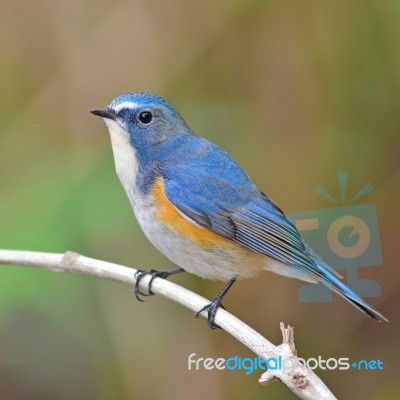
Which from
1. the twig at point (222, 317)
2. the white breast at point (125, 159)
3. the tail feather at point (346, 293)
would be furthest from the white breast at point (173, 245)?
the tail feather at point (346, 293)

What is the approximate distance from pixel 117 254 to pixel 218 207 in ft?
2.57

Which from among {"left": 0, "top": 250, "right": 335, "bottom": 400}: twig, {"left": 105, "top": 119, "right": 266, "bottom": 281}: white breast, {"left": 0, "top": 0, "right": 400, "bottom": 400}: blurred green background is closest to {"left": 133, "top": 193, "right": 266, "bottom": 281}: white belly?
{"left": 105, "top": 119, "right": 266, "bottom": 281}: white breast

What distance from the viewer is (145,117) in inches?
128

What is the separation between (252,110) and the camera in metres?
4.06

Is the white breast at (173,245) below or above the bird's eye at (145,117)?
below

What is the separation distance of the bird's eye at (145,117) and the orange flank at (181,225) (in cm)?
26

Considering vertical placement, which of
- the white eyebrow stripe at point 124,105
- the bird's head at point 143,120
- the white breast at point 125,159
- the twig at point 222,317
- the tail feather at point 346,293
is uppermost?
the white eyebrow stripe at point 124,105

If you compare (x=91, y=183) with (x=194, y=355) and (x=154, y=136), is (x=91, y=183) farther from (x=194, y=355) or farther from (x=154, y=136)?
(x=194, y=355)

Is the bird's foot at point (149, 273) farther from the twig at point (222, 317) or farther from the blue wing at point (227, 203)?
the blue wing at point (227, 203)

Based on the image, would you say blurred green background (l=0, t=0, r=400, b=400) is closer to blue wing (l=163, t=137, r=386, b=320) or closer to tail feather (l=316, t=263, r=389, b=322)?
blue wing (l=163, t=137, r=386, b=320)

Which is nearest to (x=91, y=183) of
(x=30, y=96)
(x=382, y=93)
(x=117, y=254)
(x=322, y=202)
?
(x=117, y=254)

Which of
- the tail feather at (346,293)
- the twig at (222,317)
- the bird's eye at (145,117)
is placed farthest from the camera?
the bird's eye at (145,117)

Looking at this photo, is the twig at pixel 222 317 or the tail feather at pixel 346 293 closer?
the twig at pixel 222 317

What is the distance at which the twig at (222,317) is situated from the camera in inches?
85.3
